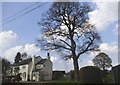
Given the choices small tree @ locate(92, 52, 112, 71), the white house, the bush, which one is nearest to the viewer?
the bush

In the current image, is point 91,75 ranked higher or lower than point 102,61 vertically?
lower

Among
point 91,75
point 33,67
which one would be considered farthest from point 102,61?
point 91,75

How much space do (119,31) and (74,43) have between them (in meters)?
15.6

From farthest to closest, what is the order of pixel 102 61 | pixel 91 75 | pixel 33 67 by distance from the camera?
pixel 33 67 < pixel 102 61 < pixel 91 75

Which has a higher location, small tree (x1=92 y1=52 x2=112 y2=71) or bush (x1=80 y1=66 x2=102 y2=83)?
small tree (x1=92 y1=52 x2=112 y2=71)

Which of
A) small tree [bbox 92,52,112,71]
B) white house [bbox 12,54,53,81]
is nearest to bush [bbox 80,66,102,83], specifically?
small tree [bbox 92,52,112,71]

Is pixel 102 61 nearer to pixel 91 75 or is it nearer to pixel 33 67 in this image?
pixel 33 67

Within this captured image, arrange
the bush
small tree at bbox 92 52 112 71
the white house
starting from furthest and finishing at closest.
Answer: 1. the white house
2. small tree at bbox 92 52 112 71
3. the bush

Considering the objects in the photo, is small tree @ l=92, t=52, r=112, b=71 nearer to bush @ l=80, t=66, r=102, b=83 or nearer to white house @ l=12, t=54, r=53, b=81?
bush @ l=80, t=66, r=102, b=83

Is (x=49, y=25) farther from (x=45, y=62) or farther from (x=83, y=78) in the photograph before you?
(x=45, y=62)

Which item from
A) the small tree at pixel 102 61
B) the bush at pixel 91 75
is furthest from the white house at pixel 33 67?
the bush at pixel 91 75

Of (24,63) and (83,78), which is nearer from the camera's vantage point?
(83,78)

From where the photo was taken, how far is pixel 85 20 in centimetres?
3350

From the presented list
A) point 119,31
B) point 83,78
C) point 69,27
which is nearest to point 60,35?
point 69,27
